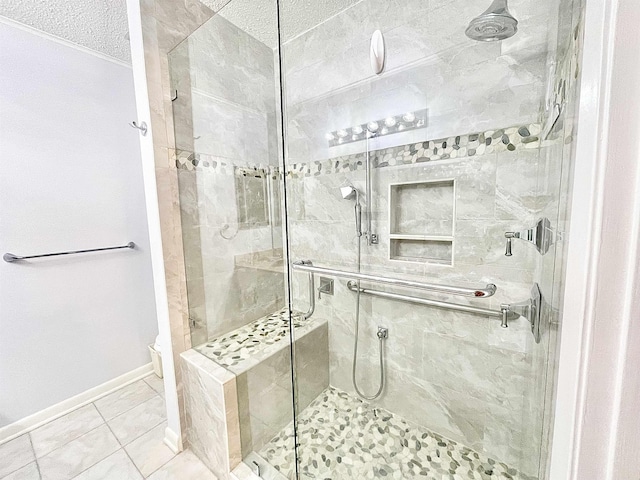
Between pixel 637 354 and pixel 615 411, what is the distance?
7 cm

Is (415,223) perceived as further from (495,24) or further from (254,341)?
(254,341)

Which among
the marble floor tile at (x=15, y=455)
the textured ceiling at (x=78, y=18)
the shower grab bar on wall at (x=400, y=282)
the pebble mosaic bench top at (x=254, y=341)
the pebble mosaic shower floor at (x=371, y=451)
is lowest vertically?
the marble floor tile at (x=15, y=455)

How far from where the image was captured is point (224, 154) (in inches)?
61.4

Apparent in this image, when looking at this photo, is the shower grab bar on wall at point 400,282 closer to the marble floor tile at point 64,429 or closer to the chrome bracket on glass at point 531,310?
the chrome bracket on glass at point 531,310

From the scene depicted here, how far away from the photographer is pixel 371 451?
133cm

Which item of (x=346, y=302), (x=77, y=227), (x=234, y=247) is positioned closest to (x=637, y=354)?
(x=346, y=302)

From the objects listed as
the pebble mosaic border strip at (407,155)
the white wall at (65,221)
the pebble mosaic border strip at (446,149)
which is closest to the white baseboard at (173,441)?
the white wall at (65,221)

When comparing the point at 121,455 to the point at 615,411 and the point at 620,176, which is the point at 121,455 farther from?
the point at 620,176

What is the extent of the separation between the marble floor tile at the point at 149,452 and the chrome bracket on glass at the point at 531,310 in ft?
5.87

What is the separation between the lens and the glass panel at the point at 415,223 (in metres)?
1.07

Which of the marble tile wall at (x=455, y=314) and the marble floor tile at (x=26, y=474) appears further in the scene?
the marble floor tile at (x=26, y=474)

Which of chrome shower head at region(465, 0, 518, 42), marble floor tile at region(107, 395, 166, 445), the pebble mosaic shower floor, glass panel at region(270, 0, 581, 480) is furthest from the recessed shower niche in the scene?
marble floor tile at region(107, 395, 166, 445)

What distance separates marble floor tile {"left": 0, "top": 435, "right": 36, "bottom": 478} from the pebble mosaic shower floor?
4.05 ft

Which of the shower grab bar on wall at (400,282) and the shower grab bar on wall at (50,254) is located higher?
the shower grab bar on wall at (50,254)
